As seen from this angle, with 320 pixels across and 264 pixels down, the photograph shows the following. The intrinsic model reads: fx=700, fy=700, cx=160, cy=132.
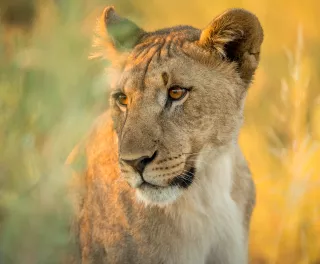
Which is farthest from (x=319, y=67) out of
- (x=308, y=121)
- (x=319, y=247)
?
(x=319, y=247)

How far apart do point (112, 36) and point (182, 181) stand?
95 centimetres

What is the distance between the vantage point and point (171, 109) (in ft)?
11.1

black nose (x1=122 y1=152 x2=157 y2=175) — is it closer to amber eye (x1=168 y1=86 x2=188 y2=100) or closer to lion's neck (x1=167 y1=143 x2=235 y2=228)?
amber eye (x1=168 y1=86 x2=188 y2=100)

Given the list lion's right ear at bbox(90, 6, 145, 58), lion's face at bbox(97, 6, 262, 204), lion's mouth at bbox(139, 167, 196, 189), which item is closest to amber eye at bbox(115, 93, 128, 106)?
lion's face at bbox(97, 6, 262, 204)

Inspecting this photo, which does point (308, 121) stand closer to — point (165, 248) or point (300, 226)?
point (300, 226)

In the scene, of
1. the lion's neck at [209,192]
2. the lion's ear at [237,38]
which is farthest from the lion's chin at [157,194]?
the lion's ear at [237,38]

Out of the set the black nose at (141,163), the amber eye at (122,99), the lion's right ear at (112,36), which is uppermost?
the lion's right ear at (112,36)

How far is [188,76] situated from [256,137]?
10.6ft

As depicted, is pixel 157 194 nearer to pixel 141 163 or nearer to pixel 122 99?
pixel 141 163

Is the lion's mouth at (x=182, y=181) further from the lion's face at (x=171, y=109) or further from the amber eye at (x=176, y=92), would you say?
the amber eye at (x=176, y=92)

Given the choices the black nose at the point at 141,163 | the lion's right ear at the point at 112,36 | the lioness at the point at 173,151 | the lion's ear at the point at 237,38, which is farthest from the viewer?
the lion's right ear at the point at 112,36

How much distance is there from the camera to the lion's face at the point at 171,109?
10.5 ft

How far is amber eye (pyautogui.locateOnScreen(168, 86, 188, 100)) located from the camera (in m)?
3.41

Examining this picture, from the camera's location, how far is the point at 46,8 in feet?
6.85
